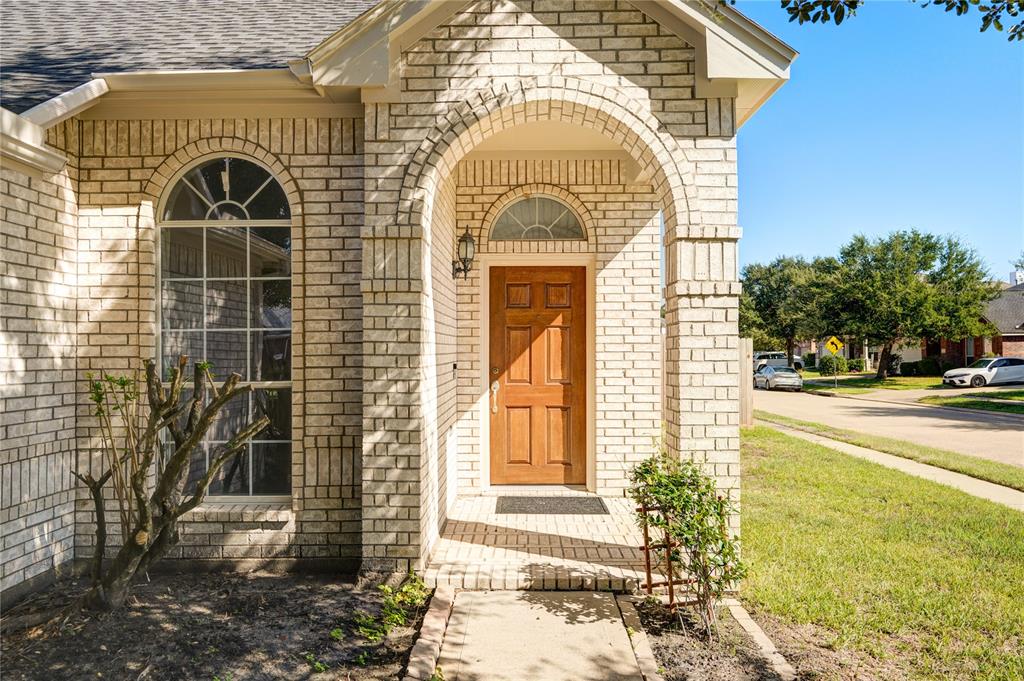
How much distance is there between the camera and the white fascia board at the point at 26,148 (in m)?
3.84

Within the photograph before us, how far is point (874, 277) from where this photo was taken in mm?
29984

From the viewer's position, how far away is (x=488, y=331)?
674cm

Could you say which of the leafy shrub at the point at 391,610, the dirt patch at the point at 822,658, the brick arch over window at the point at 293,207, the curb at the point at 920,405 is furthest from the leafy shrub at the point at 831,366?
the brick arch over window at the point at 293,207

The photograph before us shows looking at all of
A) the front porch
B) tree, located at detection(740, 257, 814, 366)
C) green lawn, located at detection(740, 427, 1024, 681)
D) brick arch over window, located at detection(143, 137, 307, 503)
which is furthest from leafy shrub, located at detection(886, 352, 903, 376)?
brick arch over window, located at detection(143, 137, 307, 503)

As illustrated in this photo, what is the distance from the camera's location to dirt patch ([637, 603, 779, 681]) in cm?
324

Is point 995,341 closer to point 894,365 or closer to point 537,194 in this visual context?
point 894,365

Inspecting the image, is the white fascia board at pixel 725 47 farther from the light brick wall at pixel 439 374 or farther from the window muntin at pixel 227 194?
the window muntin at pixel 227 194

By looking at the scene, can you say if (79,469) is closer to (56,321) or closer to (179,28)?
(56,321)

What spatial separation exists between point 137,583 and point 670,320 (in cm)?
446

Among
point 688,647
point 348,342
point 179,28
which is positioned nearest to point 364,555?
point 348,342

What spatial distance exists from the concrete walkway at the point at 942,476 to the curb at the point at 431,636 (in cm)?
639

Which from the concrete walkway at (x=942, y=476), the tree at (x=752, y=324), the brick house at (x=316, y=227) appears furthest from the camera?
the tree at (x=752, y=324)

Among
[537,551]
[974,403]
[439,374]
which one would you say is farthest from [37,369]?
[974,403]

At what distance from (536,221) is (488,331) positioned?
1354mm
